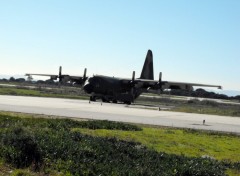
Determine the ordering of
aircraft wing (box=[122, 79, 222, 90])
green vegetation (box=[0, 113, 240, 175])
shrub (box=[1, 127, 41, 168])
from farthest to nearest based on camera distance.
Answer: aircraft wing (box=[122, 79, 222, 90]), shrub (box=[1, 127, 41, 168]), green vegetation (box=[0, 113, 240, 175])

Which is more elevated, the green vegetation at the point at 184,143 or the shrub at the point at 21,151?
the shrub at the point at 21,151

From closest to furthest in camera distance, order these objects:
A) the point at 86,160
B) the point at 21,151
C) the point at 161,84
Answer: the point at 86,160
the point at 21,151
the point at 161,84

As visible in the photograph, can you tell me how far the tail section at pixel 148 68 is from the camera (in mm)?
72375

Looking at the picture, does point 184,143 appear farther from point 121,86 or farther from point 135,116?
point 121,86

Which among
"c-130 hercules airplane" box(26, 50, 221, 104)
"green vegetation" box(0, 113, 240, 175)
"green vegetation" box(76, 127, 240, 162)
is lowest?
"green vegetation" box(76, 127, 240, 162)

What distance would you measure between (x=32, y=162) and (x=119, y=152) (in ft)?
11.2

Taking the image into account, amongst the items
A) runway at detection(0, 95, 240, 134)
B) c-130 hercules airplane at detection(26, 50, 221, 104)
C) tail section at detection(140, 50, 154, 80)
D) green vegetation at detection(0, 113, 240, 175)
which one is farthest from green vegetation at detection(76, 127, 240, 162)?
tail section at detection(140, 50, 154, 80)

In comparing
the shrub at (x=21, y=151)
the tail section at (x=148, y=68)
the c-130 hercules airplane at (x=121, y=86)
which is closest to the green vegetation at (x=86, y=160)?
the shrub at (x=21, y=151)

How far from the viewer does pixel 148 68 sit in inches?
2876

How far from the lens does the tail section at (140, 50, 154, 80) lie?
72375 millimetres

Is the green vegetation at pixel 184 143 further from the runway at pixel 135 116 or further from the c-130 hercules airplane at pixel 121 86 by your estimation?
the c-130 hercules airplane at pixel 121 86

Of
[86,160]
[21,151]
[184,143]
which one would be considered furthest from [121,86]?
[86,160]

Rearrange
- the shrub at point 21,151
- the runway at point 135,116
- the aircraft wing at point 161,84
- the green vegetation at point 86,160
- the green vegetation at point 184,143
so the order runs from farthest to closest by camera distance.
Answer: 1. the aircraft wing at point 161,84
2. the runway at point 135,116
3. the green vegetation at point 184,143
4. the shrub at point 21,151
5. the green vegetation at point 86,160

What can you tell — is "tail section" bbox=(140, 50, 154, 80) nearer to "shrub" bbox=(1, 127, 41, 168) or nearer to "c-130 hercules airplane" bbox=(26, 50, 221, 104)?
"c-130 hercules airplane" bbox=(26, 50, 221, 104)
